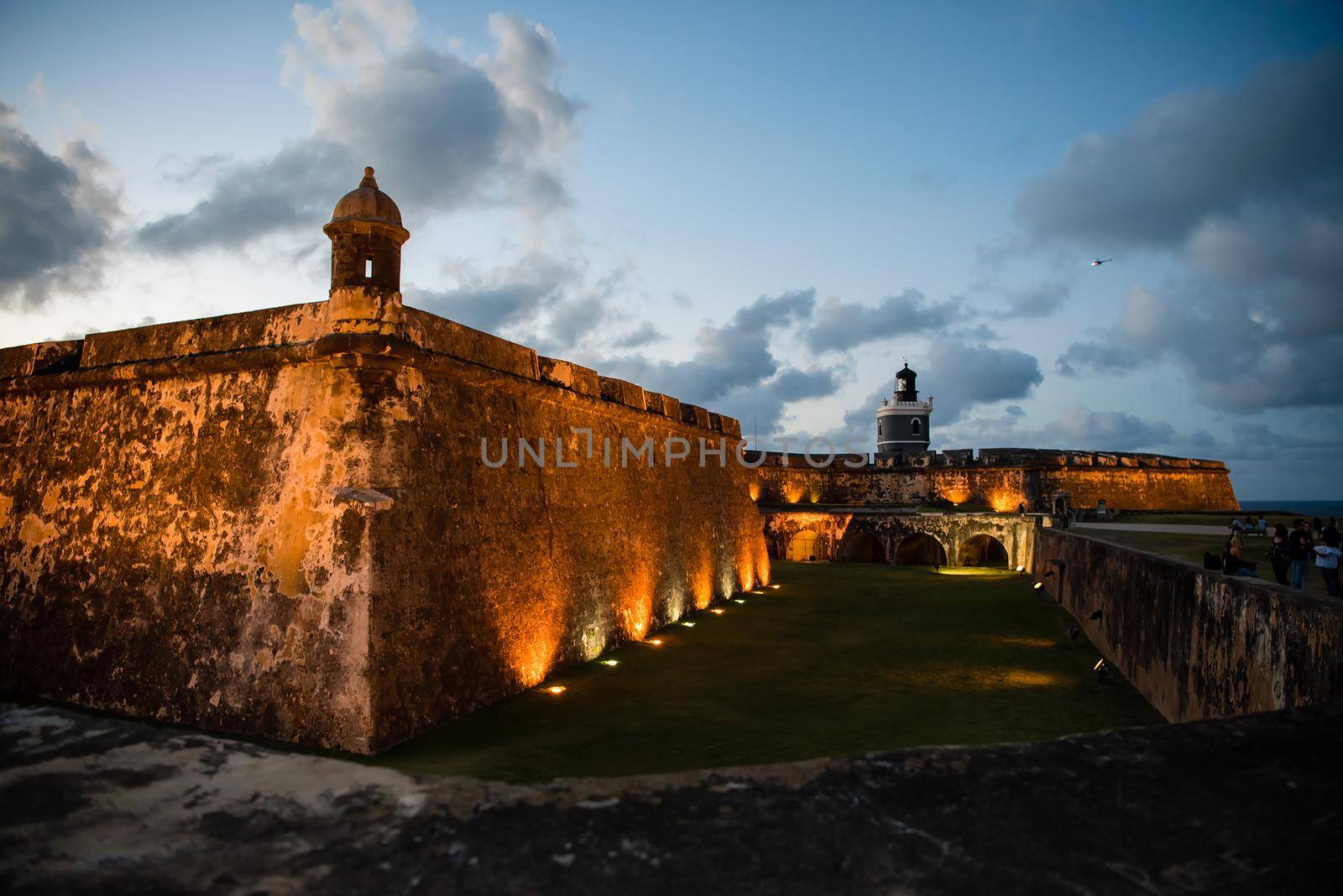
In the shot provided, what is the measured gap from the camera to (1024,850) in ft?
5.06

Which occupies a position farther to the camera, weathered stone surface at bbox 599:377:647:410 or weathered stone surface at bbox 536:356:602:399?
weathered stone surface at bbox 599:377:647:410

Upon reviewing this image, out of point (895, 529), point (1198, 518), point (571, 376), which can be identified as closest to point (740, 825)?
point (571, 376)

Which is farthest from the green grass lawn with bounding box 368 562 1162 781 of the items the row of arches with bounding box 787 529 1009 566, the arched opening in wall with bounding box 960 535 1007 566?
the arched opening in wall with bounding box 960 535 1007 566

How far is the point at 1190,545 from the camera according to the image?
11.6 m

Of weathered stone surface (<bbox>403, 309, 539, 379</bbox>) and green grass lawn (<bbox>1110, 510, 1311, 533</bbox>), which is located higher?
weathered stone surface (<bbox>403, 309, 539, 379</bbox>)

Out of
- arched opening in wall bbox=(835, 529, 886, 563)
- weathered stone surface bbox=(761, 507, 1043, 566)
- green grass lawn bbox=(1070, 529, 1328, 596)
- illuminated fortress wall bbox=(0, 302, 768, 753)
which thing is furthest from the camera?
arched opening in wall bbox=(835, 529, 886, 563)

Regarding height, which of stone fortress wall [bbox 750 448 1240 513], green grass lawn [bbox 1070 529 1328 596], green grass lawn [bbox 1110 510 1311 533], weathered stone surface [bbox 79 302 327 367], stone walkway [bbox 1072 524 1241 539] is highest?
weathered stone surface [bbox 79 302 327 367]

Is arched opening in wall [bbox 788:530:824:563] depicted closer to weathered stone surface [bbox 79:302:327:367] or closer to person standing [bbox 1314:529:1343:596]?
person standing [bbox 1314:529:1343:596]

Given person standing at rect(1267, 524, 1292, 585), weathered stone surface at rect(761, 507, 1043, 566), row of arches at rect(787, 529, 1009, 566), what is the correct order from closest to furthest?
person standing at rect(1267, 524, 1292, 585) → weathered stone surface at rect(761, 507, 1043, 566) → row of arches at rect(787, 529, 1009, 566)

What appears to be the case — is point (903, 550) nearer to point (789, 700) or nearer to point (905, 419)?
point (905, 419)

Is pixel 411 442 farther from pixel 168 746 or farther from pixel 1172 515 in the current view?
pixel 1172 515

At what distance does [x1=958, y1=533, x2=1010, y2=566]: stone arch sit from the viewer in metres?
28.0

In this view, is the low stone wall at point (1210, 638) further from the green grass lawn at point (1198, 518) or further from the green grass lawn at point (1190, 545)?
the green grass lawn at point (1198, 518)

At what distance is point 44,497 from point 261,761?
802 cm
